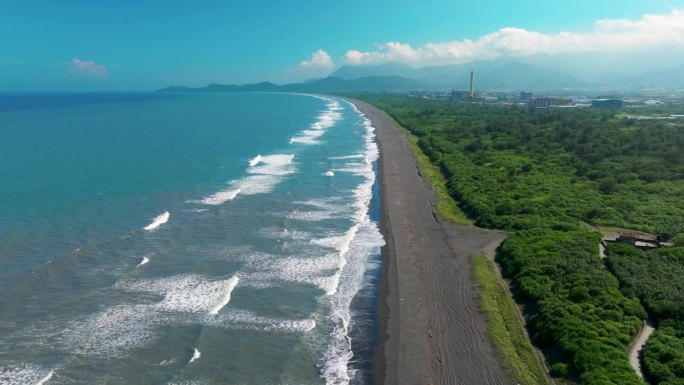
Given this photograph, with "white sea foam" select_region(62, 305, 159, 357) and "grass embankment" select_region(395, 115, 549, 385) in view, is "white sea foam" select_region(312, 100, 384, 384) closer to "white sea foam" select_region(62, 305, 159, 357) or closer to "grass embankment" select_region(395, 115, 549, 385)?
"grass embankment" select_region(395, 115, 549, 385)

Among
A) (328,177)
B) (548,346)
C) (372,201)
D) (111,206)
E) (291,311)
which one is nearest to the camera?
(548,346)

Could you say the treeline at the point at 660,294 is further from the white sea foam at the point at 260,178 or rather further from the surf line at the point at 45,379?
the white sea foam at the point at 260,178

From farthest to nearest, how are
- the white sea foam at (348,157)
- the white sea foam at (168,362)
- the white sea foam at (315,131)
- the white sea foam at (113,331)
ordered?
the white sea foam at (315,131) < the white sea foam at (348,157) < the white sea foam at (113,331) < the white sea foam at (168,362)

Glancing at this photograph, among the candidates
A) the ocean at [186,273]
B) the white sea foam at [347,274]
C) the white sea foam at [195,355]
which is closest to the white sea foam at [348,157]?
the ocean at [186,273]

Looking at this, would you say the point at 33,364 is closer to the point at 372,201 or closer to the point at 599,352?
the point at 599,352

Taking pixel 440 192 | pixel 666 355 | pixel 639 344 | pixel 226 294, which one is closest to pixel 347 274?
pixel 226 294

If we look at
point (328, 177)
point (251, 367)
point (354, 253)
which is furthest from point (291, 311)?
point (328, 177)
